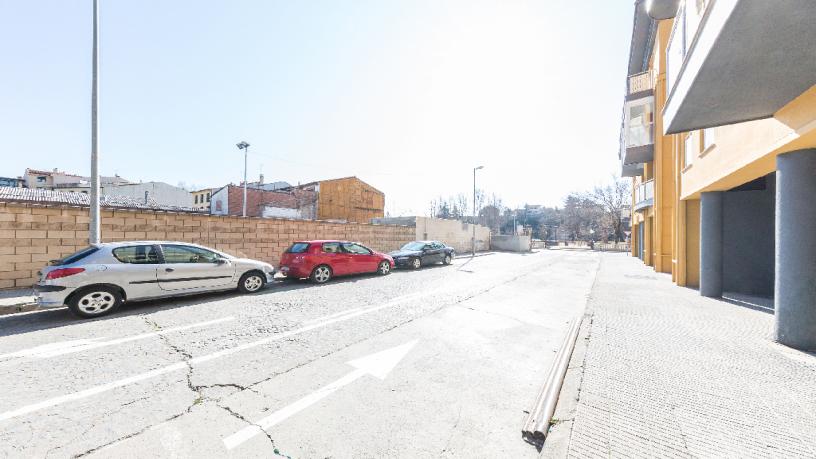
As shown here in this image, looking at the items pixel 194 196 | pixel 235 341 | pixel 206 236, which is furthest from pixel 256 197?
pixel 235 341

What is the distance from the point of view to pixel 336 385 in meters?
3.28

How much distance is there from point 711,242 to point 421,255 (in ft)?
33.3

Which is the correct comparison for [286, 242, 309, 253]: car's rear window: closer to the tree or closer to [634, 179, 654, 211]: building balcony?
[634, 179, 654, 211]: building balcony

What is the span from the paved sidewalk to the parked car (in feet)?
30.8

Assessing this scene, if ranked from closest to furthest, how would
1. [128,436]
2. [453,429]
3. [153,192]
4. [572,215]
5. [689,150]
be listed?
[128,436] → [453,429] → [689,150] → [153,192] → [572,215]

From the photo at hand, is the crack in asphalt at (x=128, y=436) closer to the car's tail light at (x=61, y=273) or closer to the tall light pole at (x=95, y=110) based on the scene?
the car's tail light at (x=61, y=273)

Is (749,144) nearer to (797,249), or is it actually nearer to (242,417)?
(797,249)

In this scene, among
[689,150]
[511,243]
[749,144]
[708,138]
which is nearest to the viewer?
[749,144]

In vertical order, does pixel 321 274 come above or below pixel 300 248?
below

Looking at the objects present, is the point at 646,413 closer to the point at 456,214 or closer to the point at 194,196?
the point at 194,196

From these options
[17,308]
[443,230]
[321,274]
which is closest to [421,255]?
[321,274]

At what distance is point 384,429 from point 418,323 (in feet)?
10.2

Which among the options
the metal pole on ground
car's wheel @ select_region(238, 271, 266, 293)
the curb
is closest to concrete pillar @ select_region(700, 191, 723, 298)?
the metal pole on ground

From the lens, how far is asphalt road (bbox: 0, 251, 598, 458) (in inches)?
94.3
